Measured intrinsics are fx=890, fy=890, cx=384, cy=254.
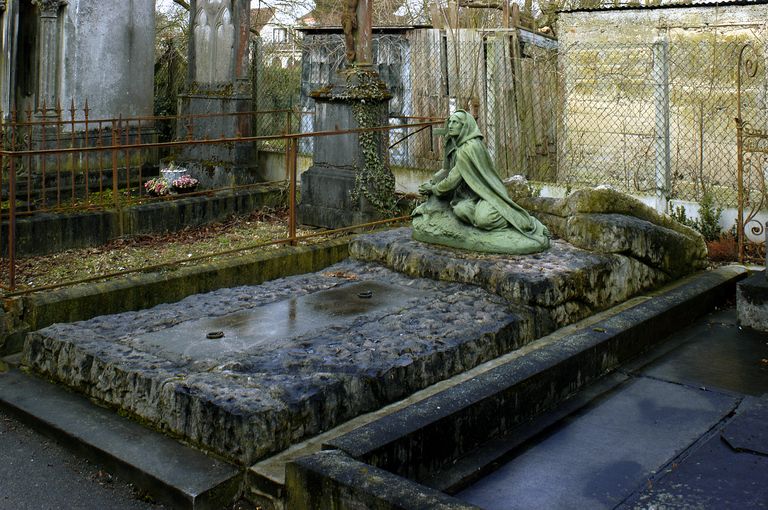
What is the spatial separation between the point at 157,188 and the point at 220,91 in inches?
73.1

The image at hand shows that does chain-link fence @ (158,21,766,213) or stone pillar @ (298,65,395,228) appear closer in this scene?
stone pillar @ (298,65,395,228)

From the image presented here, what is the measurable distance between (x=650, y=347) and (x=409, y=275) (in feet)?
6.53

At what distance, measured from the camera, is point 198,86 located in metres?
12.9

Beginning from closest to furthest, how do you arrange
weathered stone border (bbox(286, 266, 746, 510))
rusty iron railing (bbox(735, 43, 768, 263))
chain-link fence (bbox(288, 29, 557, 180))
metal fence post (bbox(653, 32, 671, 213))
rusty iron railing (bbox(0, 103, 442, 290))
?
weathered stone border (bbox(286, 266, 746, 510)) → rusty iron railing (bbox(735, 43, 768, 263)) → metal fence post (bbox(653, 32, 671, 213)) → rusty iron railing (bbox(0, 103, 442, 290)) → chain-link fence (bbox(288, 29, 557, 180))

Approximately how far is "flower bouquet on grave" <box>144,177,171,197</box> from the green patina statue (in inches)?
209

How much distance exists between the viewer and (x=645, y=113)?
39.8 feet

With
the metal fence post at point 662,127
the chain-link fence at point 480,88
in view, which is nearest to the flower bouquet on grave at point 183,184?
the chain-link fence at point 480,88

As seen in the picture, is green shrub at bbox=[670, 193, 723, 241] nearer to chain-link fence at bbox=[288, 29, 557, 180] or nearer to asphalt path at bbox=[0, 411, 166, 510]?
chain-link fence at bbox=[288, 29, 557, 180]

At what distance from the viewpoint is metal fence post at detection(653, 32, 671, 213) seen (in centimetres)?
1013

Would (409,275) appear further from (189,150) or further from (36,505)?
(189,150)

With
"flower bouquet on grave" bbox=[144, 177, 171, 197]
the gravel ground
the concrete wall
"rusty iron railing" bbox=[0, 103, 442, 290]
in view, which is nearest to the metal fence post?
"rusty iron railing" bbox=[0, 103, 442, 290]

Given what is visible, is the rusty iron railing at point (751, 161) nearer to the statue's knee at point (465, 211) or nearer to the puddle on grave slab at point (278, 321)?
the statue's knee at point (465, 211)

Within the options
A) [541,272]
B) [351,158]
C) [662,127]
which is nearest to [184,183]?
[351,158]

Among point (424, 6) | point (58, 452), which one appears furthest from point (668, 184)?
point (424, 6)
